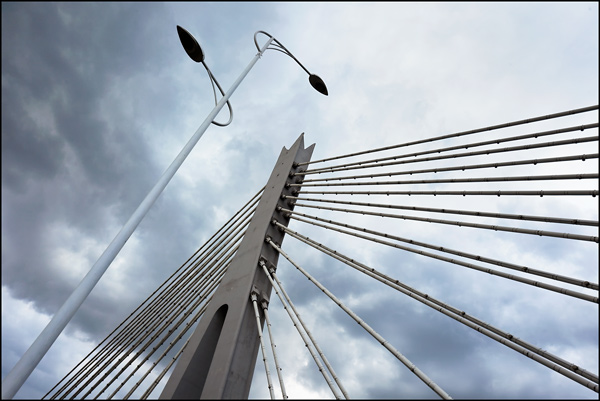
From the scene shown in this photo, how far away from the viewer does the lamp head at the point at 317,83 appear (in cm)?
890

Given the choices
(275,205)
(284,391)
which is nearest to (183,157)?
(275,205)

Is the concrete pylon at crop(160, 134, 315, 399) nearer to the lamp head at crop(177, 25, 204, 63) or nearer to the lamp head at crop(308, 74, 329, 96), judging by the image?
the lamp head at crop(177, 25, 204, 63)

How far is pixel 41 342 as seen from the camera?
3615mm

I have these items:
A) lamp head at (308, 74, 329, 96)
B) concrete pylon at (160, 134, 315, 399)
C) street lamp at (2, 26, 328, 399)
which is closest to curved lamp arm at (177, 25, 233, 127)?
street lamp at (2, 26, 328, 399)

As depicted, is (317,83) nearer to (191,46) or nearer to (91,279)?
(191,46)

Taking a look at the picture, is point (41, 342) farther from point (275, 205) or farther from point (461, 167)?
point (461, 167)

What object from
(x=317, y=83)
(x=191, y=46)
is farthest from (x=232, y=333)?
(x=317, y=83)

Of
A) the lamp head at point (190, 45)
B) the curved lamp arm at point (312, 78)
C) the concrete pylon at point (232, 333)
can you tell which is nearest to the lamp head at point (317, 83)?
the curved lamp arm at point (312, 78)

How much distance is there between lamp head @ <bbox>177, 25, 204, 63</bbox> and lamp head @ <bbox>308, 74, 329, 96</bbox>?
2.97m

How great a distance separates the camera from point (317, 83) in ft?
29.5

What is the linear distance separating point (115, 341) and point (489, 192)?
7878 mm

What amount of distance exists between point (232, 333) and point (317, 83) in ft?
21.7

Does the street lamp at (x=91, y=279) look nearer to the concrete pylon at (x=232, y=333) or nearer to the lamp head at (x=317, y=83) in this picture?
the concrete pylon at (x=232, y=333)

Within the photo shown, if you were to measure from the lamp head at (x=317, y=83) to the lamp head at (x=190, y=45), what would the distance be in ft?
9.74
